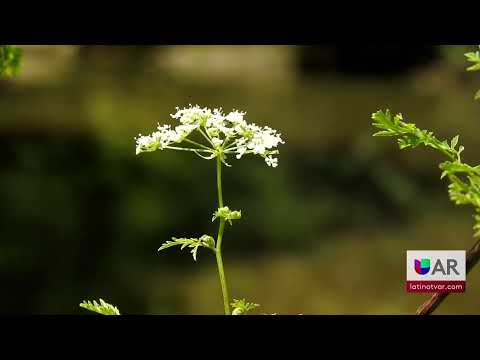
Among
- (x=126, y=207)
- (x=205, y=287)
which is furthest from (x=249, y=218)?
(x=126, y=207)

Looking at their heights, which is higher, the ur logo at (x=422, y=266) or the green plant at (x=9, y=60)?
the green plant at (x=9, y=60)

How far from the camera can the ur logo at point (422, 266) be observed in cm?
253

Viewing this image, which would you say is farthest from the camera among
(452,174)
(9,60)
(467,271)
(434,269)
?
(434,269)

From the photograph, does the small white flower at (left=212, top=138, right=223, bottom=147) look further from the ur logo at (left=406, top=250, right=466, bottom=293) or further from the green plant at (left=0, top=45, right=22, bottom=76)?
the ur logo at (left=406, top=250, right=466, bottom=293)

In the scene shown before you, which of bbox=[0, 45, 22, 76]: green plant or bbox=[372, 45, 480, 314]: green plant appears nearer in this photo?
bbox=[372, 45, 480, 314]: green plant

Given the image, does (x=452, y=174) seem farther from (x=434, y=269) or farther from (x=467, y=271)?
(x=434, y=269)

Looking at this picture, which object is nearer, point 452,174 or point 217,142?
point 452,174

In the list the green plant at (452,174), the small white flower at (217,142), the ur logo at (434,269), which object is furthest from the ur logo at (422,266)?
the small white flower at (217,142)

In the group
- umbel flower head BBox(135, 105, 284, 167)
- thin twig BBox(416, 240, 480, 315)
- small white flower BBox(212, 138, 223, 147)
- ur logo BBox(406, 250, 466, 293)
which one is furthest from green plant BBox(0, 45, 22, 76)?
ur logo BBox(406, 250, 466, 293)

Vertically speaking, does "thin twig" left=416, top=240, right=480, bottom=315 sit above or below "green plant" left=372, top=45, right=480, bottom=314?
below

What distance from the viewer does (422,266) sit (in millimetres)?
2533

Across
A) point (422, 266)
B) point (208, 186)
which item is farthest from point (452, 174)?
point (208, 186)

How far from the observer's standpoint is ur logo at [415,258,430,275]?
99.5 inches

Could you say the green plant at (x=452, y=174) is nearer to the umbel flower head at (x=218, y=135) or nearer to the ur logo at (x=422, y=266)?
the umbel flower head at (x=218, y=135)
